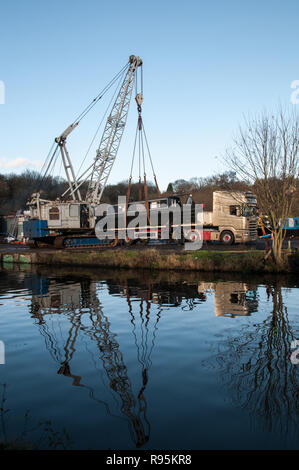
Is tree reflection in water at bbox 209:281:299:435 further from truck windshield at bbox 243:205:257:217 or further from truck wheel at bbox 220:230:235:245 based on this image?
truck wheel at bbox 220:230:235:245

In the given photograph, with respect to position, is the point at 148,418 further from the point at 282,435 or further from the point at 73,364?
the point at 73,364

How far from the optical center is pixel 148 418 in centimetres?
505

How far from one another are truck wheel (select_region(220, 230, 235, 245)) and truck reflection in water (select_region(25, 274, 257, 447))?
13.3 meters

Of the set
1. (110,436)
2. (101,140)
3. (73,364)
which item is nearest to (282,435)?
(110,436)

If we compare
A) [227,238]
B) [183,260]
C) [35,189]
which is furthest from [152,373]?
[35,189]

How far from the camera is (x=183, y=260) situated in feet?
71.9

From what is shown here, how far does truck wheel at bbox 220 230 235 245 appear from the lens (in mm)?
30359

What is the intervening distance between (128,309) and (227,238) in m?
19.7

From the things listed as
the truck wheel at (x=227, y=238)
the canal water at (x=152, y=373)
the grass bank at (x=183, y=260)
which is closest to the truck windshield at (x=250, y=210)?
the truck wheel at (x=227, y=238)

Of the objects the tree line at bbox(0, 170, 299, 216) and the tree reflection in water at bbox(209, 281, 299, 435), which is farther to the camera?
the tree line at bbox(0, 170, 299, 216)

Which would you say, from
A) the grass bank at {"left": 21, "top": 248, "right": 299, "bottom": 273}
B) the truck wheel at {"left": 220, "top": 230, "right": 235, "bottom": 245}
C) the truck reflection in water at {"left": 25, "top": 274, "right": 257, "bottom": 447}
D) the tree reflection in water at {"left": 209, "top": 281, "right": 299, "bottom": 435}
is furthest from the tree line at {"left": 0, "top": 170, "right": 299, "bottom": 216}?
the tree reflection in water at {"left": 209, "top": 281, "right": 299, "bottom": 435}

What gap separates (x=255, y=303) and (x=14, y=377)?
27.1ft

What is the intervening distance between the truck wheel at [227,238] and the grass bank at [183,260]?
793 centimetres

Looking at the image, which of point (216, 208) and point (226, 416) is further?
point (216, 208)
